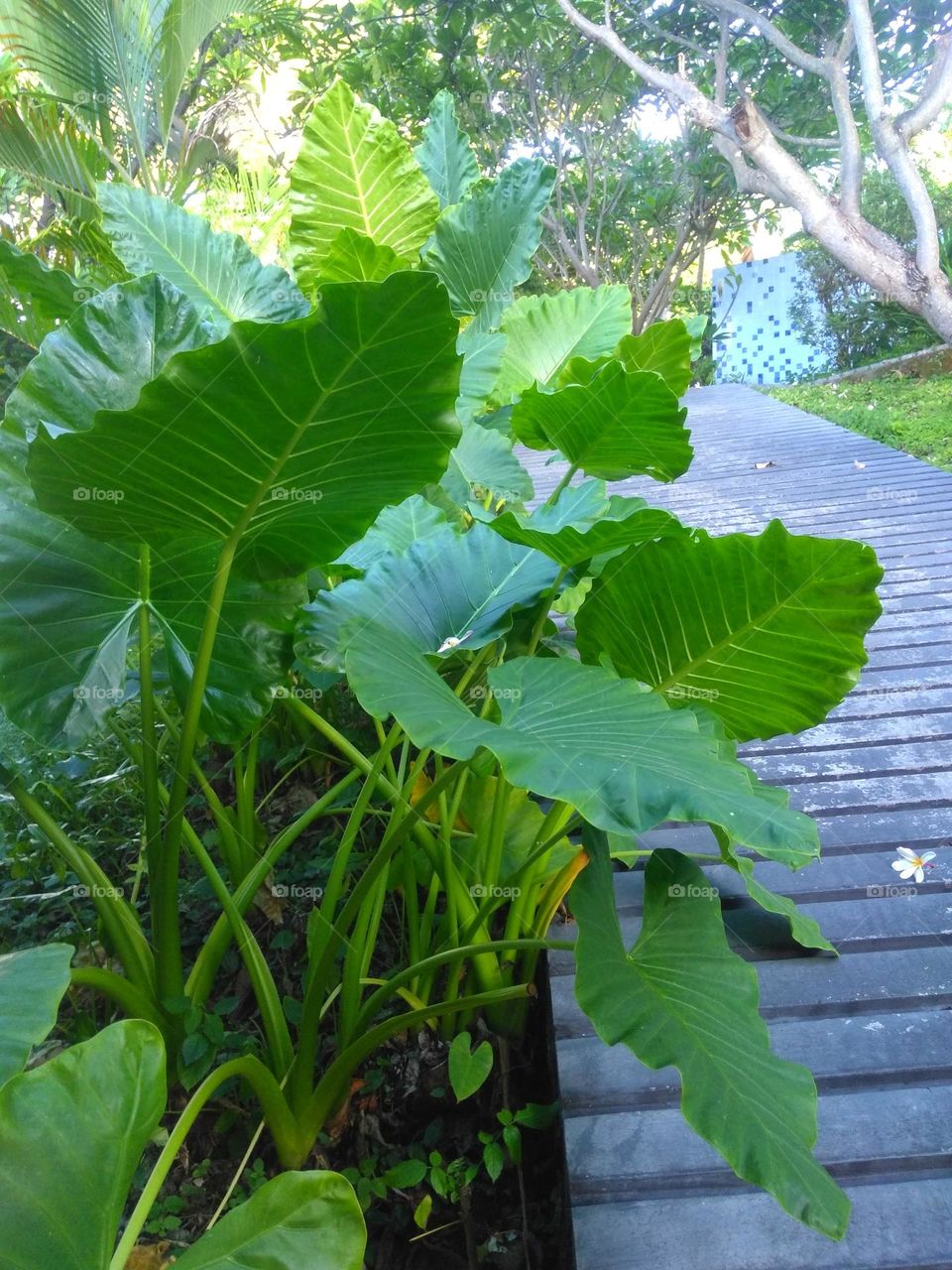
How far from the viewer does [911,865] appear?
134 cm

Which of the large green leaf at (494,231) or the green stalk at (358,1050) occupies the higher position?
the large green leaf at (494,231)

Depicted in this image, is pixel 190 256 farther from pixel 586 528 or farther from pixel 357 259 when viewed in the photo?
pixel 586 528

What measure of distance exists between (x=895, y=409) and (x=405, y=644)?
6.33 m

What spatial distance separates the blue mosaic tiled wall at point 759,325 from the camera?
9898 millimetres

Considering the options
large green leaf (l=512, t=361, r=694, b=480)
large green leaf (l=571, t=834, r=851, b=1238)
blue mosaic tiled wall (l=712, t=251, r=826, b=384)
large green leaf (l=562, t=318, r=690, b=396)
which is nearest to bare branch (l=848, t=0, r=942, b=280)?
blue mosaic tiled wall (l=712, t=251, r=826, b=384)

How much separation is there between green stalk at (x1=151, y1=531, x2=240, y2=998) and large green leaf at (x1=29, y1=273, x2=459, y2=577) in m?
0.06

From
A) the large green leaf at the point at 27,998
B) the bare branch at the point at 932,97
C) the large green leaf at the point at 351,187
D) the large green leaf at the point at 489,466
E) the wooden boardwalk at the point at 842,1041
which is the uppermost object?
the bare branch at the point at 932,97

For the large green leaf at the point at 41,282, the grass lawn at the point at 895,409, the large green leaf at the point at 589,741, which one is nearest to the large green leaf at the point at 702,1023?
the large green leaf at the point at 589,741

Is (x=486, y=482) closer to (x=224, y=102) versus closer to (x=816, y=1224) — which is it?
(x=816, y=1224)

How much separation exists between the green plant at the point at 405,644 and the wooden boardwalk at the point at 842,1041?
0.12 metres

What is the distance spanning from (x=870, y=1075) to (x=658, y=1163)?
275mm

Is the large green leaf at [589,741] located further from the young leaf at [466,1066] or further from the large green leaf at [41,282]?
the large green leaf at [41,282]

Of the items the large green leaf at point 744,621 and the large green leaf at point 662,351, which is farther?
the large green leaf at point 662,351

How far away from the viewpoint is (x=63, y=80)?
3.02 meters
